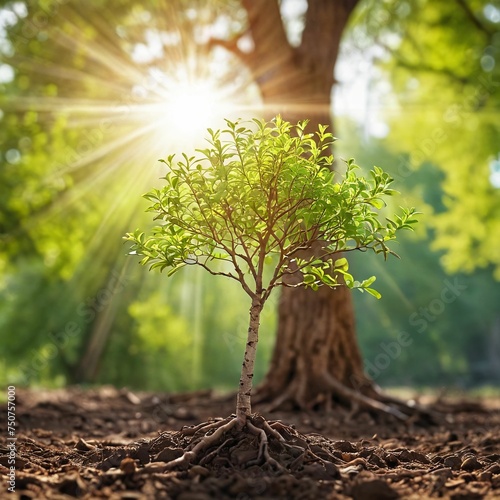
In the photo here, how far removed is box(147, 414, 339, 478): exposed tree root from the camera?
3865mm

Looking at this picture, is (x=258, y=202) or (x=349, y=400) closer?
(x=258, y=202)

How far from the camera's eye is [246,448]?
4102 mm

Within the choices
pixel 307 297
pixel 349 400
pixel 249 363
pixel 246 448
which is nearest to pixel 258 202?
pixel 249 363

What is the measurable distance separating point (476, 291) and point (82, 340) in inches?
830

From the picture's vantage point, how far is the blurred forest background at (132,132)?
1257cm

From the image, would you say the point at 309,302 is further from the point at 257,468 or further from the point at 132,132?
the point at 132,132

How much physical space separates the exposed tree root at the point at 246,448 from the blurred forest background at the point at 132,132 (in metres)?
5.65

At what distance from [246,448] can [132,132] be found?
36.3ft

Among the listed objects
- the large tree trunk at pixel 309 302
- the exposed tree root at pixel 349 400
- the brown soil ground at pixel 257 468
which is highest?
the large tree trunk at pixel 309 302

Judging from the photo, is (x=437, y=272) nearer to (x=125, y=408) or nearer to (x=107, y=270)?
(x=107, y=270)

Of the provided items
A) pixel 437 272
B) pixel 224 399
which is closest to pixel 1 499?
pixel 224 399

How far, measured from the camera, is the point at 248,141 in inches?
155

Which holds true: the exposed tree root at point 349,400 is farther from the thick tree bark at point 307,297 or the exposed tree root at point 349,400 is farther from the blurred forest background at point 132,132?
the blurred forest background at point 132,132

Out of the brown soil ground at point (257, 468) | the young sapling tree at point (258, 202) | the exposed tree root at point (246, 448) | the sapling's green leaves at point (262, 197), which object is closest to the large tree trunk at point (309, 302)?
the brown soil ground at point (257, 468)
